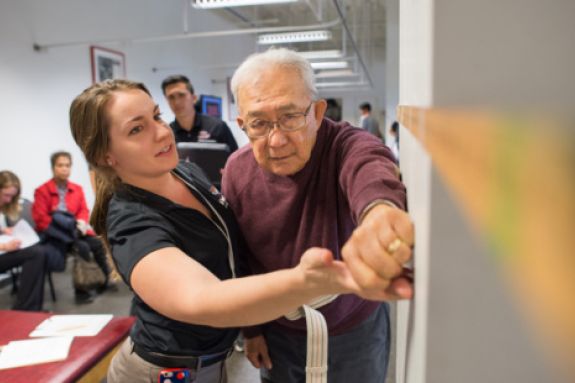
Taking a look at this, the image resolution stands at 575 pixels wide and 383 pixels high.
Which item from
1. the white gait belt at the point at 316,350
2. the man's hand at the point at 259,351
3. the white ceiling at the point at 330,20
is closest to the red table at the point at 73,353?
the man's hand at the point at 259,351

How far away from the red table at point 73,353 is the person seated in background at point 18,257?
1528 mm

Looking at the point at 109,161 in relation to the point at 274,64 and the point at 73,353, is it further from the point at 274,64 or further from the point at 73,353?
the point at 73,353

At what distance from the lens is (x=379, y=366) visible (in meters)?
1.17

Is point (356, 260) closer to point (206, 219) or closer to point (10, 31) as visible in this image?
point (206, 219)

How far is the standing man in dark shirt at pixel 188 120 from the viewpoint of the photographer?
9.64ft

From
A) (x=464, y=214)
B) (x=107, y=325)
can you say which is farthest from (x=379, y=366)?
(x=107, y=325)

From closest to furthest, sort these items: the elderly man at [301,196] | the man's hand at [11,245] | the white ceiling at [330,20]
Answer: the elderly man at [301,196] → the man's hand at [11,245] → the white ceiling at [330,20]

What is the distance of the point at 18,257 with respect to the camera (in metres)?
3.31

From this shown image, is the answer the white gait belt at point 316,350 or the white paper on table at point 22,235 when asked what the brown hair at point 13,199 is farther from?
the white gait belt at point 316,350

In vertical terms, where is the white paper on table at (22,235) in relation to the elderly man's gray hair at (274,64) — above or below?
below

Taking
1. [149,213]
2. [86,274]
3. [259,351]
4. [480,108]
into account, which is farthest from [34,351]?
[86,274]

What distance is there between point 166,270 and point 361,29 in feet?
32.3

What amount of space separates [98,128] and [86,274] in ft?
10.2

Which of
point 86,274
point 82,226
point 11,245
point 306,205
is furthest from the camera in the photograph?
point 82,226
